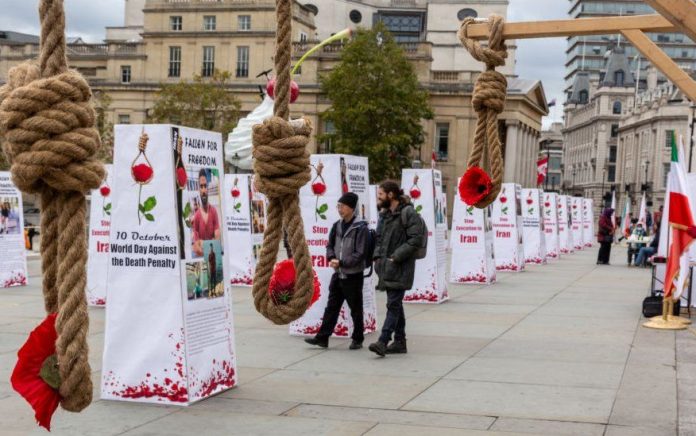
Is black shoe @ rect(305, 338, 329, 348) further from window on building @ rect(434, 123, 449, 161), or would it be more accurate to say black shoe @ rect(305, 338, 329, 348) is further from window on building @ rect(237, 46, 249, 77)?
window on building @ rect(237, 46, 249, 77)

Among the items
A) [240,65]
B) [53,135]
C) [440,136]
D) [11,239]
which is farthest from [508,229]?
[240,65]

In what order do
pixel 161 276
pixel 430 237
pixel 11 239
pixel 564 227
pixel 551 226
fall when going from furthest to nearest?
pixel 564 227, pixel 551 226, pixel 11 239, pixel 430 237, pixel 161 276

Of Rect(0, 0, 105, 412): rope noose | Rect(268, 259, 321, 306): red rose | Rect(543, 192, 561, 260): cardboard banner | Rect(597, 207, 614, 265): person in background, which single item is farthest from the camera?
Rect(543, 192, 561, 260): cardboard banner

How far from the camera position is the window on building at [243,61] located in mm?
88688

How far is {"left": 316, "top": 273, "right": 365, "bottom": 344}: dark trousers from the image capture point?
13.0 meters

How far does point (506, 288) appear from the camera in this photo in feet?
76.3

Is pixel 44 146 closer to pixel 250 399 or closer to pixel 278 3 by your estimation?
pixel 278 3

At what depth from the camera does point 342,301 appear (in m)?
13.2

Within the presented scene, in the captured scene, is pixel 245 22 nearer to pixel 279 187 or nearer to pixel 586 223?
pixel 586 223

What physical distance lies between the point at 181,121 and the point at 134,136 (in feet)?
207

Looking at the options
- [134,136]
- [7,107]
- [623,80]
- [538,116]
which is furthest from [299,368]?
[623,80]

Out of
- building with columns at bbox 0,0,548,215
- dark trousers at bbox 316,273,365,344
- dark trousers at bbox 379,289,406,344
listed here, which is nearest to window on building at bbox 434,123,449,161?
building with columns at bbox 0,0,548,215

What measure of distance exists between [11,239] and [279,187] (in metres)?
17.5

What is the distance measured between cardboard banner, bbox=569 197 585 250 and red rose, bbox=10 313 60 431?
46.7 meters
